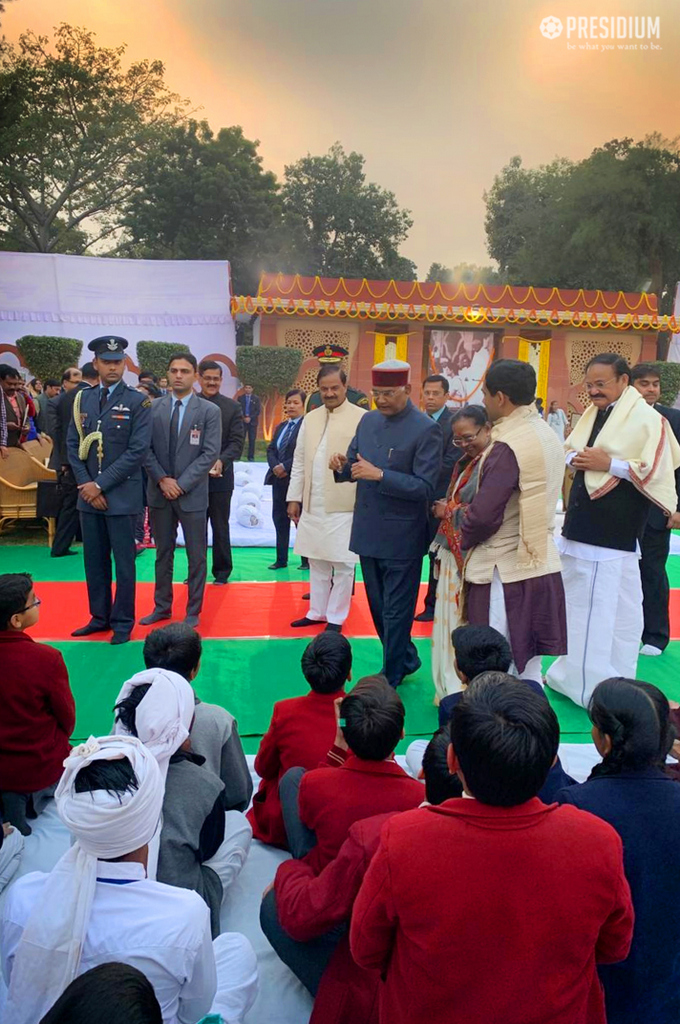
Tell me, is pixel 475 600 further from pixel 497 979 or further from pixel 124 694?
pixel 497 979

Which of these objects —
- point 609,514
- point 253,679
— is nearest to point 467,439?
point 609,514

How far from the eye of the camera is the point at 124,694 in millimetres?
2104

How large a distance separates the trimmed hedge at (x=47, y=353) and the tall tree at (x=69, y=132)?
1265cm

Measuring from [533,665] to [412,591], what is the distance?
0.71m

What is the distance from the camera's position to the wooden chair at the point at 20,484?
6.55 meters

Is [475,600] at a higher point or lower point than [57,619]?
higher

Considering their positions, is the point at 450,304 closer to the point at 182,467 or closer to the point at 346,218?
the point at 182,467

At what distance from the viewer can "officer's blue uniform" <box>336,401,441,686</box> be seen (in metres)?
3.61

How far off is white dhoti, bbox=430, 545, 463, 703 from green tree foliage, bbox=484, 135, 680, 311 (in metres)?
26.2

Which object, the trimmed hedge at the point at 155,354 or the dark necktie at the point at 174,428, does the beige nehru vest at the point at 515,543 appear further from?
the trimmed hedge at the point at 155,354

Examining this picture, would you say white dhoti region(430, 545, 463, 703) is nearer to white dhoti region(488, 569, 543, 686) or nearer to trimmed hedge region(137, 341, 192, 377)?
white dhoti region(488, 569, 543, 686)

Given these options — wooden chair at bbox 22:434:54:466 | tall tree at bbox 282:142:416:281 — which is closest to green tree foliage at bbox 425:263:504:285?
tall tree at bbox 282:142:416:281

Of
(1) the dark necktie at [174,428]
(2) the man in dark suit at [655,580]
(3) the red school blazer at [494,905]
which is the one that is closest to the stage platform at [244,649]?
(2) the man in dark suit at [655,580]

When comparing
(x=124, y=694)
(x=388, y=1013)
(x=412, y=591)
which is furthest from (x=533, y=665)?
(x=388, y=1013)
